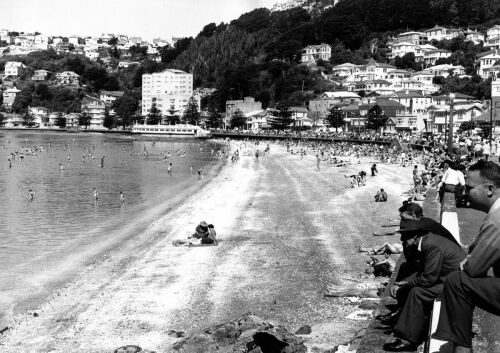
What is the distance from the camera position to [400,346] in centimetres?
608

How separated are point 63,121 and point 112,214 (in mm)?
161465

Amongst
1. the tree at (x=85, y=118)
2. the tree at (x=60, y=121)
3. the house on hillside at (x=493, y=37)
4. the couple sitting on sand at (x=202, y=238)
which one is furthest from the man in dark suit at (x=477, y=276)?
the tree at (x=60, y=121)

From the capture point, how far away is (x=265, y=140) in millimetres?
105812

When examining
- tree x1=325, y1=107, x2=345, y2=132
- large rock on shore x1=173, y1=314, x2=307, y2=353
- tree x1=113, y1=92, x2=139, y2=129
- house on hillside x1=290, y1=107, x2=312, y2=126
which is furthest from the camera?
tree x1=113, y1=92, x2=139, y2=129

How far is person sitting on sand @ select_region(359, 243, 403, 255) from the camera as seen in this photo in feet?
45.6

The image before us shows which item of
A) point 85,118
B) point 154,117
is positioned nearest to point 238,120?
point 154,117

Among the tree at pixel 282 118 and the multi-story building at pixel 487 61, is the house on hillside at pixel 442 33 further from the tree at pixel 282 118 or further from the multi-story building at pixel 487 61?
the tree at pixel 282 118

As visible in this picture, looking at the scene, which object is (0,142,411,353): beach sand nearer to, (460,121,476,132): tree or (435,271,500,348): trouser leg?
(435,271,500,348): trouser leg

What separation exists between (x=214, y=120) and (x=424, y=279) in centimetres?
13781

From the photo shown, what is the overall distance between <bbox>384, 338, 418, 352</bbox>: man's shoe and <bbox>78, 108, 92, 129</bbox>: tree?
176 metres

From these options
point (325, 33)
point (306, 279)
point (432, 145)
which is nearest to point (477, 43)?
point (325, 33)

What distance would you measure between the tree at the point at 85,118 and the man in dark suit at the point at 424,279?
578 feet

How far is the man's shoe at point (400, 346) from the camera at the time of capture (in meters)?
5.98

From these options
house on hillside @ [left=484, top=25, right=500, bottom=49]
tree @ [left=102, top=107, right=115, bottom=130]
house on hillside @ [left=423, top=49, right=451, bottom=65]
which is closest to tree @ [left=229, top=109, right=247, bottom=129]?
house on hillside @ [left=423, top=49, right=451, bottom=65]
